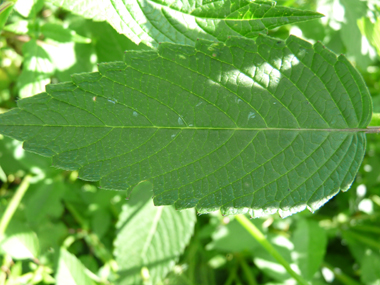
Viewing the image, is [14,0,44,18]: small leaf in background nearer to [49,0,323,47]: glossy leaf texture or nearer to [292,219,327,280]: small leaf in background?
[49,0,323,47]: glossy leaf texture

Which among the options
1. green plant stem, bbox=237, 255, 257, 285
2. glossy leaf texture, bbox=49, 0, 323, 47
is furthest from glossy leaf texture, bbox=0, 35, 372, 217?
green plant stem, bbox=237, 255, 257, 285

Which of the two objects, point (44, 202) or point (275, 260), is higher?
point (44, 202)

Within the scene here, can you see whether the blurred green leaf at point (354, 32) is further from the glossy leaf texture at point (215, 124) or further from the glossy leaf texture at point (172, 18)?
the glossy leaf texture at point (172, 18)

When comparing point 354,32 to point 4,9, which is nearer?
point 4,9

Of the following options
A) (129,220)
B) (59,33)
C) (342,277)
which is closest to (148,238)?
(129,220)

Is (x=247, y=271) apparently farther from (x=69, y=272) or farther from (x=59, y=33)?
(x=59, y=33)
